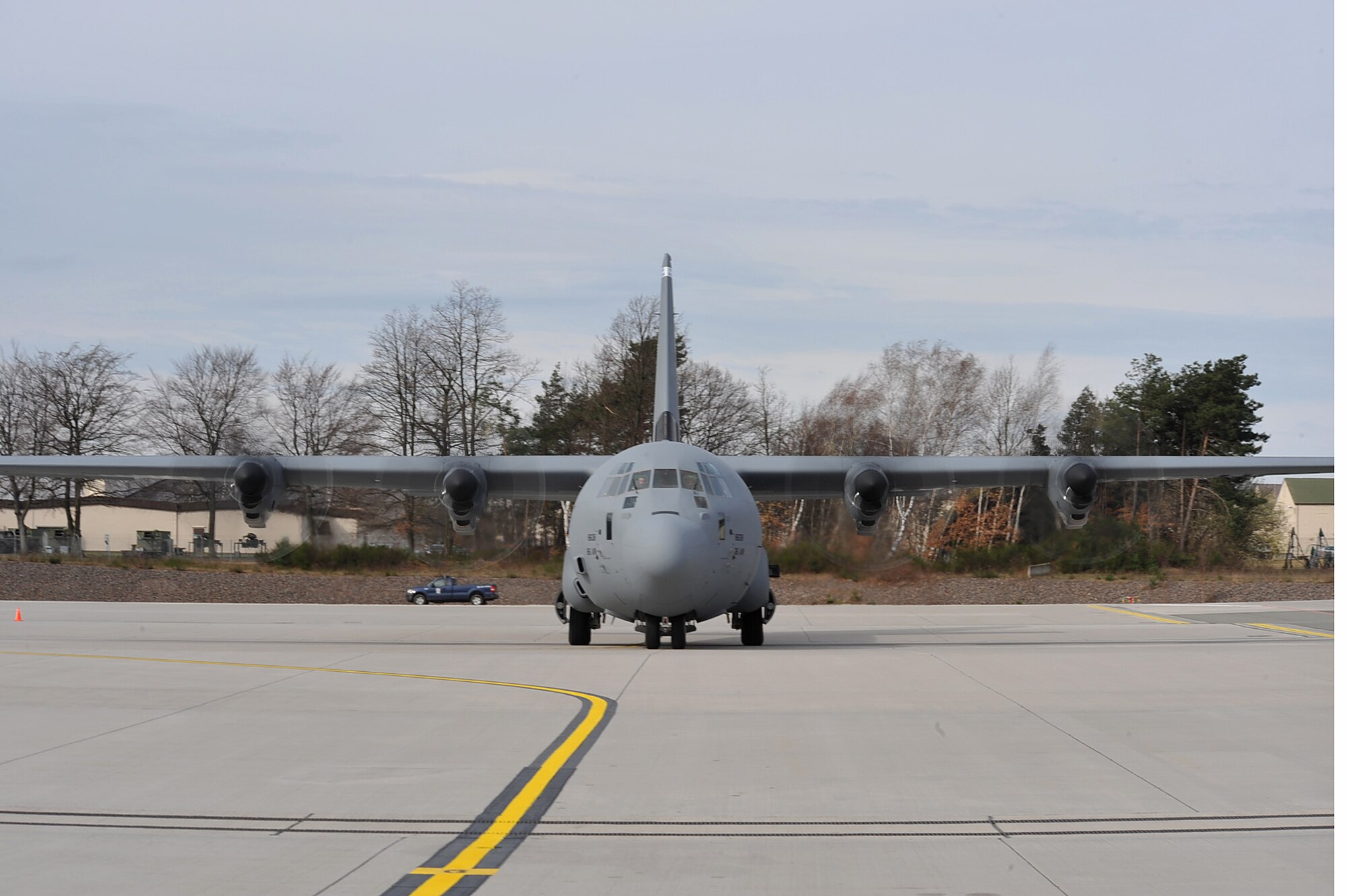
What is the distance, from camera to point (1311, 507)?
313 ft

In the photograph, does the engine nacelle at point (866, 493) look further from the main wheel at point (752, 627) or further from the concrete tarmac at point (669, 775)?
the concrete tarmac at point (669, 775)

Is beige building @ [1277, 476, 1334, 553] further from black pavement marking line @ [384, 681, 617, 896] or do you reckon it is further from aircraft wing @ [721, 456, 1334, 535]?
black pavement marking line @ [384, 681, 617, 896]

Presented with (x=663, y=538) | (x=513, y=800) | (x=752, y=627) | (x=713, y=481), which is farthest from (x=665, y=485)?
(x=513, y=800)

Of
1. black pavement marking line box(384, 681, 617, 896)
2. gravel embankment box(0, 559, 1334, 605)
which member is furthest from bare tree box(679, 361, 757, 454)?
black pavement marking line box(384, 681, 617, 896)

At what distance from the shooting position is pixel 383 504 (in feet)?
86.8

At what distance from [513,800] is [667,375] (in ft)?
52.4

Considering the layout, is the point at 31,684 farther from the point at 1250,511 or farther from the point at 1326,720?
the point at 1250,511

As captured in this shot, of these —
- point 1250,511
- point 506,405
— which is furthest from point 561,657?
point 1250,511

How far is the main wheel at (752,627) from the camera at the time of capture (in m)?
20.3

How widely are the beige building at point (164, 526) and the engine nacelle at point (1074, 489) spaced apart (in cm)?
1484

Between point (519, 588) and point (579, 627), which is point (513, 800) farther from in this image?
point (519, 588)

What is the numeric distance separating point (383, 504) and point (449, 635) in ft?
15.9

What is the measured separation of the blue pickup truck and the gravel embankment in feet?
3.00

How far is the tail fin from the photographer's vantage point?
2192 cm
